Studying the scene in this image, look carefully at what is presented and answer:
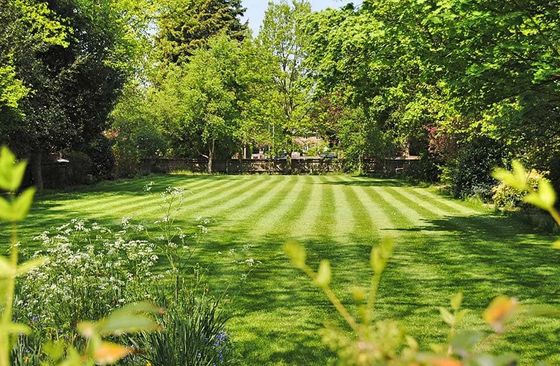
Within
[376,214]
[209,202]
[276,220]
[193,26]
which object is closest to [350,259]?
[276,220]

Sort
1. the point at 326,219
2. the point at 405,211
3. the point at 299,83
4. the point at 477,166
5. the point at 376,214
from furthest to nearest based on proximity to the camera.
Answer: the point at 299,83
the point at 477,166
the point at 405,211
the point at 376,214
the point at 326,219

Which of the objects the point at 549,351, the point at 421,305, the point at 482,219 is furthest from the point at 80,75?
the point at 549,351

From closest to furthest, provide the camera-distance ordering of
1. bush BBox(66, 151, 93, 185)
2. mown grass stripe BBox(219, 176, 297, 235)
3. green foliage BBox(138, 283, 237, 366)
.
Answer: green foliage BBox(138, 283, 237, 366), mown grass stripe BBox(219, 176, 297, 235), bush BBox(66, 151, 93, 185)

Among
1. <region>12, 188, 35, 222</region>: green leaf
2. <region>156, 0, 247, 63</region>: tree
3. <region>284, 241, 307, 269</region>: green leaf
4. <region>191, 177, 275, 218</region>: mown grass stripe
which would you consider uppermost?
<region>156, 0, 247, 63</region>: tree

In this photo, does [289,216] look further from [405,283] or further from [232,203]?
[405,283]

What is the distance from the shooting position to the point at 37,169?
2548 cm

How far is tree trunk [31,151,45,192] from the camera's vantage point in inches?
986

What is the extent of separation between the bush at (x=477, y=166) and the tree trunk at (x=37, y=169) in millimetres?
19870

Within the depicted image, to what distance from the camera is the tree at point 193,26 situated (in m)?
62.3

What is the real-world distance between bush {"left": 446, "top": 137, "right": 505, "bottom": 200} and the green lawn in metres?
1.45

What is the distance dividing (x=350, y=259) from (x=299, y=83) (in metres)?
18.6

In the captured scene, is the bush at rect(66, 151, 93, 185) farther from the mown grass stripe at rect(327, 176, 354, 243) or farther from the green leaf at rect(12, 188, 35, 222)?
the green leaf at rect(12, 188, 35, 222)

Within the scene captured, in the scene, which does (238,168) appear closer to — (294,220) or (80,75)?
(80,75)

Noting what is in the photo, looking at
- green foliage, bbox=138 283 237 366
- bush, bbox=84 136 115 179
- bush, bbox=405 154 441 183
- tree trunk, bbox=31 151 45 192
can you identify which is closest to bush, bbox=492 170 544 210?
bush, bbox=405 154 441 183
